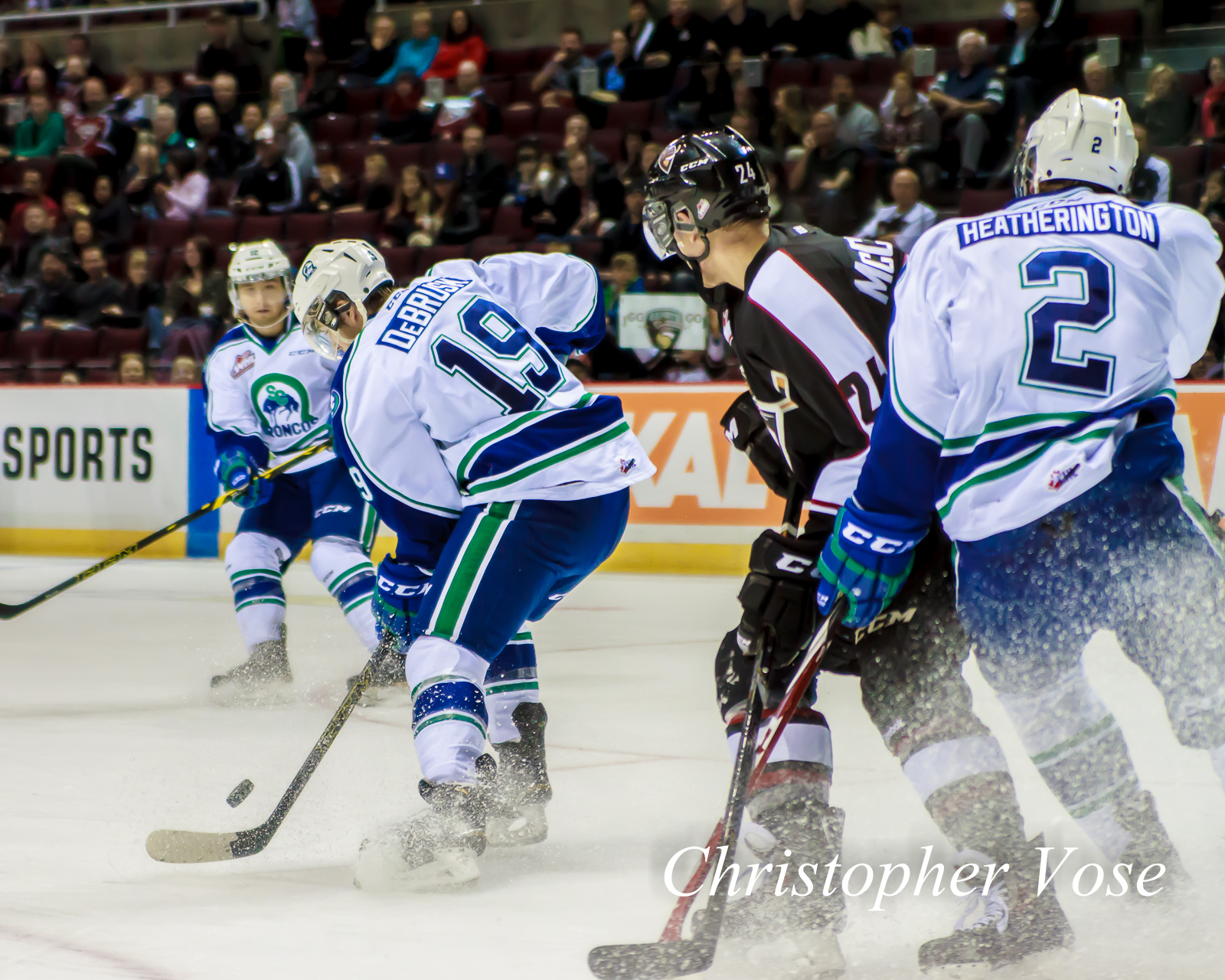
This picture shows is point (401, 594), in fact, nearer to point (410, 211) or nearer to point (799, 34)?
point (410, 211)

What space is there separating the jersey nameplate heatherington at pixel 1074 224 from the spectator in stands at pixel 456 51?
864 centimetres

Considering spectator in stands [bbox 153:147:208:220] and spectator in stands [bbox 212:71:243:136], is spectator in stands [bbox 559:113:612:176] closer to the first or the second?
spectator in stands [bbox 153:147:208:220]

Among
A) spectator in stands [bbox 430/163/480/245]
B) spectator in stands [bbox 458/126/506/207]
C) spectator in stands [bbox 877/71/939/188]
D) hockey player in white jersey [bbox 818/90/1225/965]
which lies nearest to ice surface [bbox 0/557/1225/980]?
hockey player in white jersey [bbox 818/90/1225/965]

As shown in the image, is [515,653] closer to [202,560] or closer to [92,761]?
[92,761]

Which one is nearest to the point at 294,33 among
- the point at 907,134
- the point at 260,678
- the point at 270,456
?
the point at 907,134

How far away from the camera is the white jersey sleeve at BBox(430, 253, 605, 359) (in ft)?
8.70

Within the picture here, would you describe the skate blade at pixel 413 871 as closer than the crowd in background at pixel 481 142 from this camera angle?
Yes

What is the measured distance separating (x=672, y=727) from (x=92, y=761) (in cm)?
127

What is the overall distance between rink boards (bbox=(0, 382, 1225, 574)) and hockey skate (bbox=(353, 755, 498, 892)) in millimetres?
4220

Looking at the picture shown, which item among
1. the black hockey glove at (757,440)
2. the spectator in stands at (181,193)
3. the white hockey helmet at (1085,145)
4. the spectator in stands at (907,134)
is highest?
the white hockey helmet at (1085,145)

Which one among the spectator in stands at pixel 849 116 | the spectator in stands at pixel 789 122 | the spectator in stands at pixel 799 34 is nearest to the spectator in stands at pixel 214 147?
the spectator in stands at pixel 799 34

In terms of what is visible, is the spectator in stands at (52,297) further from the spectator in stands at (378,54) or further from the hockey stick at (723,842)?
the hockey stick at (723,842)

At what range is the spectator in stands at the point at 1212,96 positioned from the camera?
22.9 feet

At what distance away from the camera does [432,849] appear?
2.18 m
